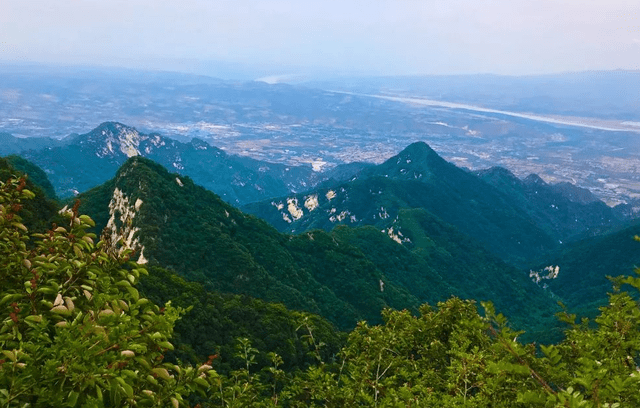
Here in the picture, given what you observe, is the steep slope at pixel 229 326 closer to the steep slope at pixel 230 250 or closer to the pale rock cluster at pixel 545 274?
the steep slope at pixel 230 250

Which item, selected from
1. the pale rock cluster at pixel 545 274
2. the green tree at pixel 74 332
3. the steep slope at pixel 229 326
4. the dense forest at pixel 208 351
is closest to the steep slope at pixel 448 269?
the pale rock cluster at pixel 545 274

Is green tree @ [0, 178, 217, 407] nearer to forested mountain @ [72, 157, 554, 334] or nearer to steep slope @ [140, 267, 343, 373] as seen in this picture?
steep slope @ [140, 267, 343, 373]

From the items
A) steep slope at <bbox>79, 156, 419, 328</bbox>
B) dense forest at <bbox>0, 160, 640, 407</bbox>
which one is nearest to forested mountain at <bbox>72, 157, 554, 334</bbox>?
steep slope at <bbox>79, 156, 419, 328</bbox>

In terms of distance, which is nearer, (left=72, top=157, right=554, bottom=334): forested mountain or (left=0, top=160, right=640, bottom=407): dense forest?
(left=0, top=160, right=640, bottom=407): dense forest

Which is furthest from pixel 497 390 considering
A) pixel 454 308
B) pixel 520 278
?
pixel 520 278

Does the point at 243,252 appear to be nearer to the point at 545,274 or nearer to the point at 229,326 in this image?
the point at 229,326

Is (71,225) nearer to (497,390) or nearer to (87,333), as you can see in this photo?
(87,333)
